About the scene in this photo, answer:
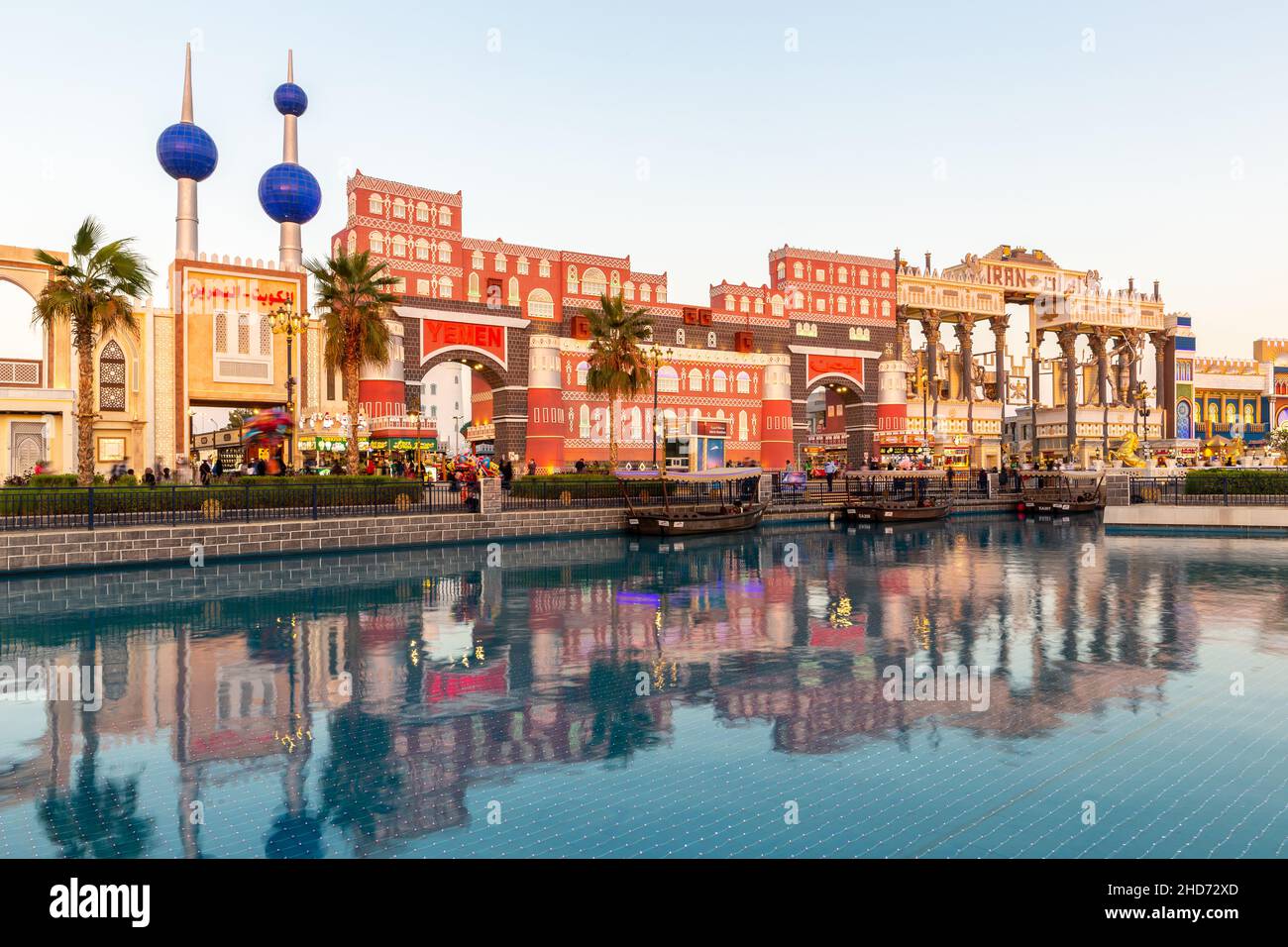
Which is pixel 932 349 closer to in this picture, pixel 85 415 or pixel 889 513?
pixel 889 513

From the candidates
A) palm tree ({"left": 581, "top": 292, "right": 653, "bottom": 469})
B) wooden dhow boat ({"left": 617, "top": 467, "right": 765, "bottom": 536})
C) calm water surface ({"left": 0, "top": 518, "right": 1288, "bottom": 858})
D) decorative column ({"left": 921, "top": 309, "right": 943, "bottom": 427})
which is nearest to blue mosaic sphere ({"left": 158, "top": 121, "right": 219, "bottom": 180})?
palm tree ({"left": 581, "top": 292, "right": 653, "bottom": 469})

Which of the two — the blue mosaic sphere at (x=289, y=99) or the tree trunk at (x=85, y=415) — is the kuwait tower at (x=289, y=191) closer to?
the blue mosaic sphere at (x=289, y=99)

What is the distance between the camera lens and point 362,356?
34031 mm

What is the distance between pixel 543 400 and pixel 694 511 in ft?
78.2

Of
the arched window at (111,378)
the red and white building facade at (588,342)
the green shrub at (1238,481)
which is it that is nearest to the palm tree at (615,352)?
the red and white building facade at (588,342)

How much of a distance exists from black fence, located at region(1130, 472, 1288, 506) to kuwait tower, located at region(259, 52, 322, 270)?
4791 centimetres

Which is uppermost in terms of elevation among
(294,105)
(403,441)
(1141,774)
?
(294,105)

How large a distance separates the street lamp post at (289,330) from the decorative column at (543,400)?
16.0m

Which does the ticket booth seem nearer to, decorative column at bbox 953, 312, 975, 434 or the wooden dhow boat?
the wooden dhow boat

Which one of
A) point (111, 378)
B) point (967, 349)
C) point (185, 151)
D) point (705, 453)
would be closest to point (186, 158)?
point (185, 151)

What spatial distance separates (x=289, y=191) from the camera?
167 feet
